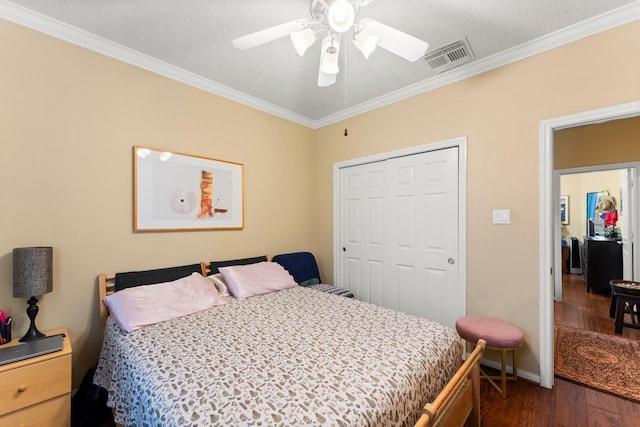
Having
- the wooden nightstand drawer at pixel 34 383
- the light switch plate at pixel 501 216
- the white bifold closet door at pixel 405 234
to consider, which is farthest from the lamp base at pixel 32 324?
the light switch plate at pixel 501 216

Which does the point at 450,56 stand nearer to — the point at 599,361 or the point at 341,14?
the point at 341,14

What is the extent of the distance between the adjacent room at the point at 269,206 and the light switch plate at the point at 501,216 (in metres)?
0.01

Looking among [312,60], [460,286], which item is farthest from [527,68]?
[460,286]

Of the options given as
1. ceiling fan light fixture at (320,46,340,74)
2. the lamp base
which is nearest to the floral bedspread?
the lamp base

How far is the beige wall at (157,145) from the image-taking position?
183 centimetres

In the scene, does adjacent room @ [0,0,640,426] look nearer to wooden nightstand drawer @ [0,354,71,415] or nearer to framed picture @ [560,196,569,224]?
wooden nightstand drawer @ [0,354,71,415]

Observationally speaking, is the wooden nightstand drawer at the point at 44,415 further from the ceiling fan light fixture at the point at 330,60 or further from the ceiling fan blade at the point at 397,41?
the ceiling fan blade at the point at 397,41

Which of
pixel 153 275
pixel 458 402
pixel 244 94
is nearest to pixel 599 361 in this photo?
pixel 458 402

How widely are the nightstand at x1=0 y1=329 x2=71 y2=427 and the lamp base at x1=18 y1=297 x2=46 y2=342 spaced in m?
0.08

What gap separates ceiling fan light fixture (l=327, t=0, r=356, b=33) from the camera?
54.9 inches

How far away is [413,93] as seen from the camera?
283 centimetres

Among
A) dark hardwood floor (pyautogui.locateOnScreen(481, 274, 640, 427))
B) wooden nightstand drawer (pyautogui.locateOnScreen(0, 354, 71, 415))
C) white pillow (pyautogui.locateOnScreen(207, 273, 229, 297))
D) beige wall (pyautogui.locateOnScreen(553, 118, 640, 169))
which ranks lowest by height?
dark hardwood floor (pyautogui.locateOnScreen(481, 274, 640, 427))

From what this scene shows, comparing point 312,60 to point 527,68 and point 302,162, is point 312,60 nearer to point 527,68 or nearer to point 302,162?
point 302,162

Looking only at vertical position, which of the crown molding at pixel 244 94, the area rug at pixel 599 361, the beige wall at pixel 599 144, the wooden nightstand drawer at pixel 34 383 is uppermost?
the crown molding at pixel 244 94
